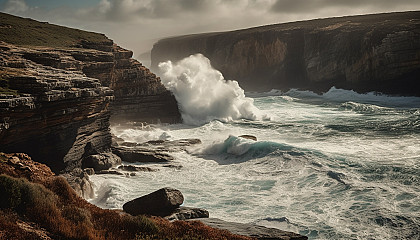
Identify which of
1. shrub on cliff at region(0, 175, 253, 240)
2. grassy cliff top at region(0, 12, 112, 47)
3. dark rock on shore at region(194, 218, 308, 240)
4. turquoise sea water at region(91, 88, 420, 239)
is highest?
grassy cliff top at region(0, 12, 112, 47)

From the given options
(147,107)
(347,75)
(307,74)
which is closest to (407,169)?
(147,107)

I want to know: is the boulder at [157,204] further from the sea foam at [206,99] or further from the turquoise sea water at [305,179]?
the sea foam at [206,99]

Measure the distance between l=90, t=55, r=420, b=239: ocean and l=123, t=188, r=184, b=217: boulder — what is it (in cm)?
235

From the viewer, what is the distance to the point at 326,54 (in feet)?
188

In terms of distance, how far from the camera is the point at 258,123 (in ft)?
111

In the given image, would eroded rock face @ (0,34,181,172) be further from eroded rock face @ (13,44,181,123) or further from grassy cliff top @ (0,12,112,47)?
grassy cliff top @ (0,12,112,47)

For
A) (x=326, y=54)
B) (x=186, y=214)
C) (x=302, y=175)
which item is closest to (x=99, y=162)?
(x=186, y=214)

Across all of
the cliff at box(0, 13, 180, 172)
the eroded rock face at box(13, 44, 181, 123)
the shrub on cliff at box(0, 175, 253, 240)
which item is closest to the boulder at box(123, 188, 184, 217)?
the shrub on cliff at box(0, 175, 253, 240)

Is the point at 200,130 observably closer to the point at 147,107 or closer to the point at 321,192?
the point at 147,107

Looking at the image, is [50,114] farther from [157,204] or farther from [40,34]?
[40,34]

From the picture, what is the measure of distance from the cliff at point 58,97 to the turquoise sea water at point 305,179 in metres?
2.49

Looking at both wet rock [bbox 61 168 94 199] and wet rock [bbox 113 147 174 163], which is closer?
wet rock [bbox 61 168 94 199]

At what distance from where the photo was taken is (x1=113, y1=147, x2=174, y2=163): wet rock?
20.3 metres

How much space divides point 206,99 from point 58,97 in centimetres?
2167
